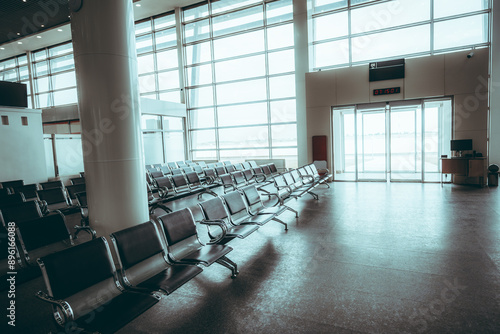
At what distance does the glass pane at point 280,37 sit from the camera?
1105cm

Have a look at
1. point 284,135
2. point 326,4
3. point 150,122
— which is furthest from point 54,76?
point 326,4

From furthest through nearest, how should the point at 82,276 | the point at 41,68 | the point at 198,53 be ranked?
the point at 41,68 < the point at 198,53 < the point at 82,276

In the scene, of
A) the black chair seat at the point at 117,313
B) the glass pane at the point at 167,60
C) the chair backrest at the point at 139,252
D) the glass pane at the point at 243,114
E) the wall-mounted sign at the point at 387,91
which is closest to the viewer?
the black chair seat at the point at 117,313

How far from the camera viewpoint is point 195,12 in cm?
1261

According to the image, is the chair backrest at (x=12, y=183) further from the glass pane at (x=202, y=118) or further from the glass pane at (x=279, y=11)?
the glass pane at (x=279, y=11)

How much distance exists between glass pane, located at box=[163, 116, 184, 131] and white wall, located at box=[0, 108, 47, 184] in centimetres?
531

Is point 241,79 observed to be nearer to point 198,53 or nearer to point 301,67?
point 198,53

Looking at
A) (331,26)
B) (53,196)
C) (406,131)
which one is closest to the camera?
(53,196)

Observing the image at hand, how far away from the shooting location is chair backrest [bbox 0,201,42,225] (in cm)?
359

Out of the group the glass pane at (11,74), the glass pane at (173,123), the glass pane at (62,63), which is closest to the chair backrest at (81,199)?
the glass pane at (173,123)

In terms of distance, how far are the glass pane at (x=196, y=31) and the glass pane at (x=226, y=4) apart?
0.67 metres

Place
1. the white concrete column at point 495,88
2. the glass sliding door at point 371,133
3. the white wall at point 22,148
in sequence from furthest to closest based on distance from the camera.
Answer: the glass sliding door at point 371,133, the white concrete column at point 495,88, the white wall at point 22,148

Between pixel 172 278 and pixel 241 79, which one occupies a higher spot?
pixel 241 79

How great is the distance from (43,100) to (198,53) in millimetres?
9755
